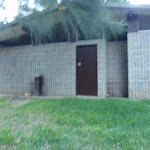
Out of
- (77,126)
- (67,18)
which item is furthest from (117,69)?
(67,18)

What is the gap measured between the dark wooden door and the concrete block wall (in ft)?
3.97

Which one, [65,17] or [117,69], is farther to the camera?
[117,69]

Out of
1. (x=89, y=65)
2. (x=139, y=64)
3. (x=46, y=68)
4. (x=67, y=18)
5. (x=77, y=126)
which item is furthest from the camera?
(x=46, y=68)

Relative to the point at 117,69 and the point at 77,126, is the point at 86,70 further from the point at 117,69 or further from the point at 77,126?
Result: the point at 77,126

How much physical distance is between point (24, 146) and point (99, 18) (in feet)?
7.87

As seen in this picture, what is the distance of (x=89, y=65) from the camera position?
520 centimetres

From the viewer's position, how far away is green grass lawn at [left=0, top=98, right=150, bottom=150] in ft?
7.23

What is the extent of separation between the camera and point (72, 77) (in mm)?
5305

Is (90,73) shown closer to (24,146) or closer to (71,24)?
(71,24)

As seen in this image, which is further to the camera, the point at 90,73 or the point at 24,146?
the point at 90,73

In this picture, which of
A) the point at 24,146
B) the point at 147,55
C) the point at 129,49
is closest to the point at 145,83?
the point at 147,55

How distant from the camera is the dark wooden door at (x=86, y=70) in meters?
5.11

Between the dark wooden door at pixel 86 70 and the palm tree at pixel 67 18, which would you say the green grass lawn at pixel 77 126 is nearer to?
the dark wooden door at pixel 86 70

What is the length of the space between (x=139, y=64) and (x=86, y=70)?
1.80m
